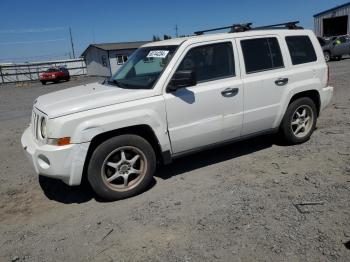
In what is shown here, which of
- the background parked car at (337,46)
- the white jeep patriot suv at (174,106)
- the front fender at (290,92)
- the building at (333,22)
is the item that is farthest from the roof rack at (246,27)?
the building at (333,22)

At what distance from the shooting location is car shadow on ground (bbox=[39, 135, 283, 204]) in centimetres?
490

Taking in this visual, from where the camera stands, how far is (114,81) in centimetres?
543

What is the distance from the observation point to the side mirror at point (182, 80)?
4.57 m

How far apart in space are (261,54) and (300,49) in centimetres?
87

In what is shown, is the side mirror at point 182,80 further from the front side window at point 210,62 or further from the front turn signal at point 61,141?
the front turn signal at point 61,141

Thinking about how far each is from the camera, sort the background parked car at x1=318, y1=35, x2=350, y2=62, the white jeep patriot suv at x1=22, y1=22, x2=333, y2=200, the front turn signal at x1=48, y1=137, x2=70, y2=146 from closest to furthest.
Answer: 1. the front turn signal at x1=48, y1=137, x2=70, y2=146
2. the white jeep patriot suv at x1=22, y1=22, x2=333, y2=200
3. the background parked car at x1=318, y1=35, x2=350, y2=62

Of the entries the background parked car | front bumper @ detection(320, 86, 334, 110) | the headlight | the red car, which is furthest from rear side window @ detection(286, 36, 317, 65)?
the red car

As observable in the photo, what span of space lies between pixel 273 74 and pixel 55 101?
10.3 feet

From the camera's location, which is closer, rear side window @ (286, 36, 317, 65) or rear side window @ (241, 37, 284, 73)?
rear side window @ (241, 37, 284, 73)

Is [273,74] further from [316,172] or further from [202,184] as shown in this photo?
[202,184]

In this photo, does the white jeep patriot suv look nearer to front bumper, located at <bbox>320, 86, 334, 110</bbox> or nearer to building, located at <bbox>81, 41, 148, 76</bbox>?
front bumper, located at <bbox>320, 86, 334, 110</bbox>

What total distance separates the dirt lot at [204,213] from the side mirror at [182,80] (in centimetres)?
130

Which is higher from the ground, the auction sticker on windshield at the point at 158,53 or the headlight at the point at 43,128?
the auction sticker on windshield at the point at 158,53

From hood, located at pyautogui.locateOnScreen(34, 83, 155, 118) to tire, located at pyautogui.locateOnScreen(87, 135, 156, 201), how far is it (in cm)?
45
